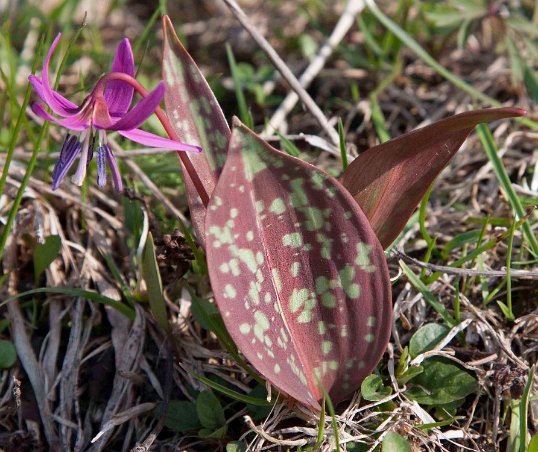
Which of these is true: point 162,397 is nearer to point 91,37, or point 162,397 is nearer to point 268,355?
point 268,355

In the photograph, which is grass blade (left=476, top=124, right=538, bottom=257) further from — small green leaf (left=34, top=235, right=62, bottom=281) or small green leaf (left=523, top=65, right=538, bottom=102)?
small green leaf (left=34, top=235, right=62, bottom=281)

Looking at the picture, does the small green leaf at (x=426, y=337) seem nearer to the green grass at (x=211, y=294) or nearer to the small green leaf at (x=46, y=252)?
the green grass at (x=211, y=294)

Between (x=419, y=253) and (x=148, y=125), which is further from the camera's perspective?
(x=148, y=125)

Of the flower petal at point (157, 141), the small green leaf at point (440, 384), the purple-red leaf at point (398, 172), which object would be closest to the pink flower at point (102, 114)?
the flower petal at point (157, 141)

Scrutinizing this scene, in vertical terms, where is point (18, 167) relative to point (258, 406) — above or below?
above

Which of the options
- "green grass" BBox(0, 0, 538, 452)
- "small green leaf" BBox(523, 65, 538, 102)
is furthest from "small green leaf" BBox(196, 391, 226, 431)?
"small green leaf" BBox(523, 65, 538, 102)

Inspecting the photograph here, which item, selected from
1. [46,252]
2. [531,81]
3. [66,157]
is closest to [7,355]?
[46,252]

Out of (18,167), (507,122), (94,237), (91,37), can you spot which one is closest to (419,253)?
(507,122)

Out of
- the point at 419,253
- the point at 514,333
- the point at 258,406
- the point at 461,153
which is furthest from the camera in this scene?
the point at 461,153
